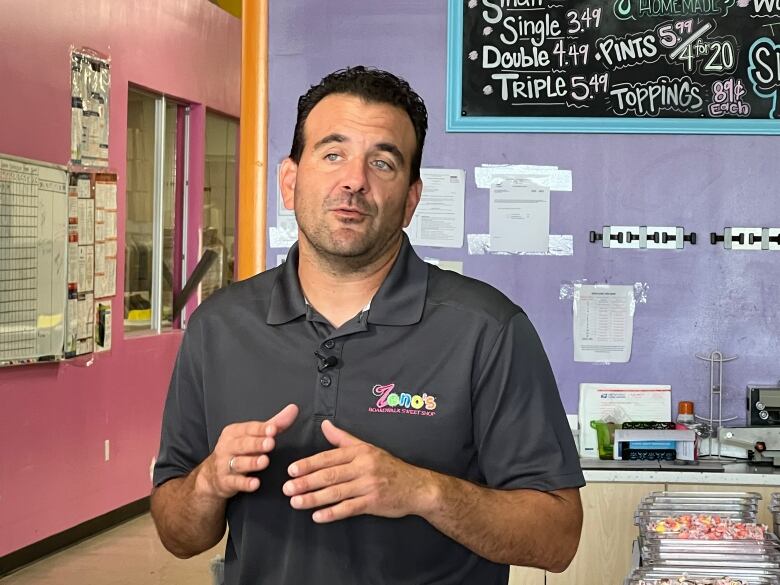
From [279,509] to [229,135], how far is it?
301 inches

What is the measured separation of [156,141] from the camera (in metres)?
8.02

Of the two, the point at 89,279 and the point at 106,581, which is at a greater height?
the point at 89,279

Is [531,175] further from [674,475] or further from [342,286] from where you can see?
[342,286]

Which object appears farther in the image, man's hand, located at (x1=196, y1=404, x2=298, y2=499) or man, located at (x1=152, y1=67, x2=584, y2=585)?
man, located at (x1=152, y1=67, x2=584, y2=585)

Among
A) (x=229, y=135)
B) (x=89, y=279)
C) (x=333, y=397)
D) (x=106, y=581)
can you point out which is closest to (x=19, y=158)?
(x=89, y=279)

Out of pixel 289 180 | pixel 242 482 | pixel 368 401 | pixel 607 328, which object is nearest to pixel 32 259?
pixel 607 328

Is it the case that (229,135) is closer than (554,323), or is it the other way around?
(554,323)

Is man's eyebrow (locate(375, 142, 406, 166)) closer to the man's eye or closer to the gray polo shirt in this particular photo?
the man's eye

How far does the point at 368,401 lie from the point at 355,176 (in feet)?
1.13

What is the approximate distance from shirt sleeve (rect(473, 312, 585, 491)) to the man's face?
0.26 metres

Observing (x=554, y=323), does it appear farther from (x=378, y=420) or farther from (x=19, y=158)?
(x=19, y=158)

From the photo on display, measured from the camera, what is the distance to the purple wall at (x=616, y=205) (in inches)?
164

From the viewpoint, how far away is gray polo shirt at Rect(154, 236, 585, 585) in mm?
1753

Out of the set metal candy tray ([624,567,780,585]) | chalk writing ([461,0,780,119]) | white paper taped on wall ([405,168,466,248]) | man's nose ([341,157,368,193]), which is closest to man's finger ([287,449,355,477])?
man's nose ([341,157,368,193])
